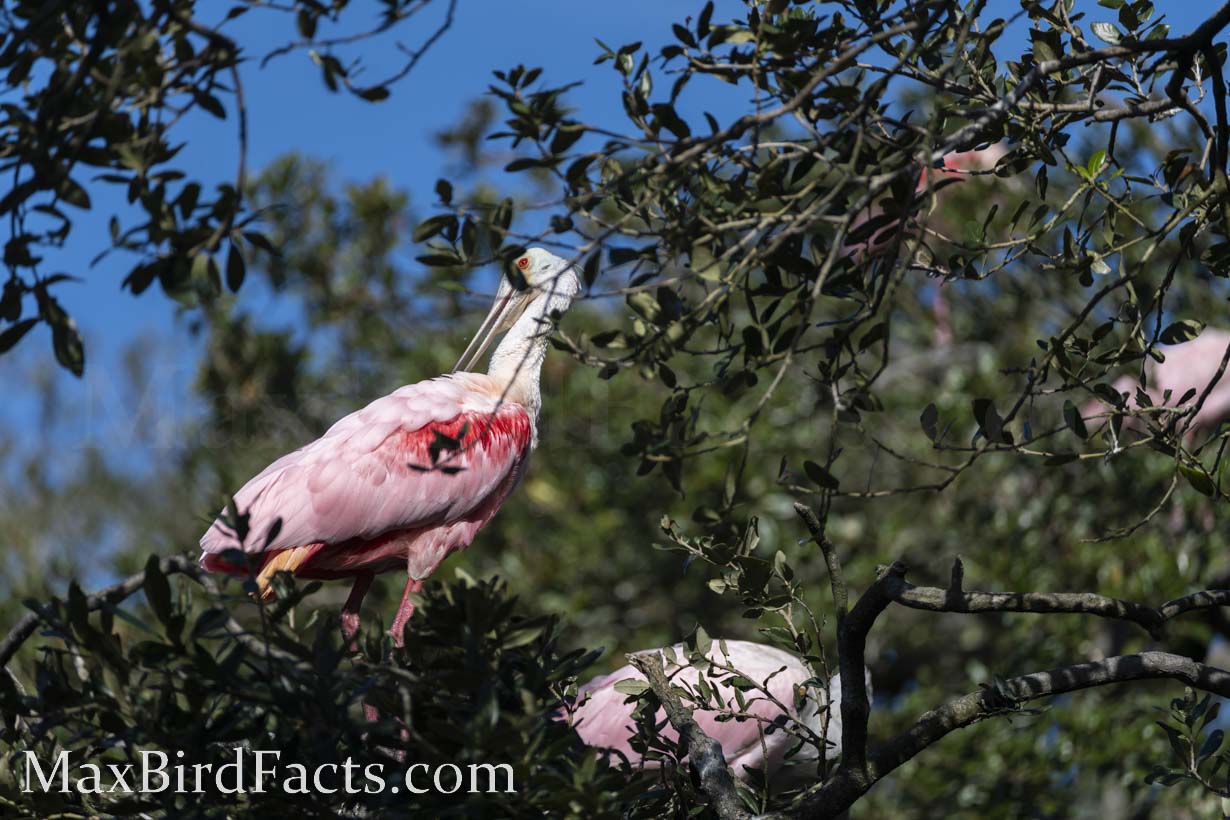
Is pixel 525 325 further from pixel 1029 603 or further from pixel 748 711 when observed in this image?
pixel 1029 603

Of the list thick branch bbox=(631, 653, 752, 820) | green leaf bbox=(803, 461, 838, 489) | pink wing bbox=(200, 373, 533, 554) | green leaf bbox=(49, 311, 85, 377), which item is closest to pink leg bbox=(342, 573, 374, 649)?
pink wing bbox=(200, 373, 533, 554)

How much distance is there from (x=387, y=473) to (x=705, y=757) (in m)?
2.05

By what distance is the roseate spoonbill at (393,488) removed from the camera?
16.2ft

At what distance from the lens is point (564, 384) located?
9.36 metres

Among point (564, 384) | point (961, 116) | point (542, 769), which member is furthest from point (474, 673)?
point (564, 384)

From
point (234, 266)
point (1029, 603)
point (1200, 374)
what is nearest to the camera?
point (234, 266)

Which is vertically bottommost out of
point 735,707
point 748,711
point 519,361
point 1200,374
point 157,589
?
point 157,589

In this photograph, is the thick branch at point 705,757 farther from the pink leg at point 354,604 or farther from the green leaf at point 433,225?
the pink leg at point 354,604

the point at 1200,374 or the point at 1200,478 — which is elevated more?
the point at 1200,374

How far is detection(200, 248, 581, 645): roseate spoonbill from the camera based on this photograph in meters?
4.93

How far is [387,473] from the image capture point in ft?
16.6

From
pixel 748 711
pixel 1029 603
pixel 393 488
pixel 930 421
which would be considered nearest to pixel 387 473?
pixel 393 488

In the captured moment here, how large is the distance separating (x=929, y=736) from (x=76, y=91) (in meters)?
2.24

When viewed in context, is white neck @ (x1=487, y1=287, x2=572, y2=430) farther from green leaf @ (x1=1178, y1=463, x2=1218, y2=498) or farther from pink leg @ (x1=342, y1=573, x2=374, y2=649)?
green leaf @ (x1=1178, y1=463, x2=1218, y2=498)
